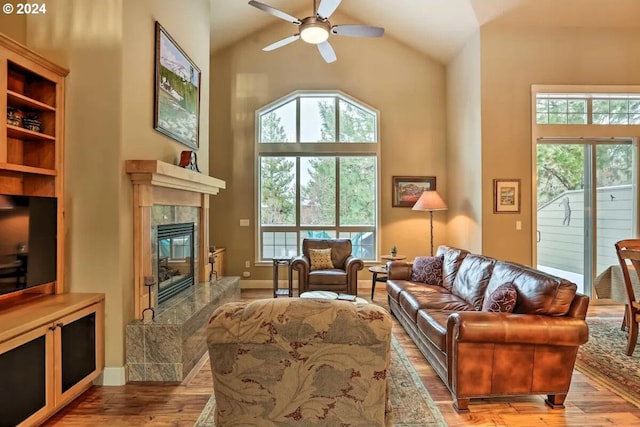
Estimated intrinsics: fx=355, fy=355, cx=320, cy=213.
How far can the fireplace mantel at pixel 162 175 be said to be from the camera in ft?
9.40

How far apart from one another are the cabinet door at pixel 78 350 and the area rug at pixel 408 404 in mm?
898

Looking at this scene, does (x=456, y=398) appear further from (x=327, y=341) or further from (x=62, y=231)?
(x=62, y=231)

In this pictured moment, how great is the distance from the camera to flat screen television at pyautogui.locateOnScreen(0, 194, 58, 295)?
2207 mm

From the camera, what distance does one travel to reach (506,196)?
5016 millimetres

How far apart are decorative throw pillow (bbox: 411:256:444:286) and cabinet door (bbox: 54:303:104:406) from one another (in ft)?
11.1

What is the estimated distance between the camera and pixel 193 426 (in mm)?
2244

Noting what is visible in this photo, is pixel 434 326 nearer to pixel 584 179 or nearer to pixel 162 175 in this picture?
pixel 162 175

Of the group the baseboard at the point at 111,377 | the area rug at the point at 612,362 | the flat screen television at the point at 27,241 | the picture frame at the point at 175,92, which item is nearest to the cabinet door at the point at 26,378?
the flat screen television at the point at 27,241

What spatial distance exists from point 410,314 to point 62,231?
307cm

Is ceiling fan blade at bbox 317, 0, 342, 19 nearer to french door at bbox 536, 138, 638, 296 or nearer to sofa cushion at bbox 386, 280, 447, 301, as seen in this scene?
sofa cushion at bbox 386, 280, 447, 301

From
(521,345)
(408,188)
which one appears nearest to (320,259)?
(408,188)

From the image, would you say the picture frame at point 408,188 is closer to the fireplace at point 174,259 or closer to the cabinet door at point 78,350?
the fireplace at point 174,259

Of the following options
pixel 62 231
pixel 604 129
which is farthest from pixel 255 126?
pixel 604 129

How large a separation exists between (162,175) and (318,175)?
11.9 ft
